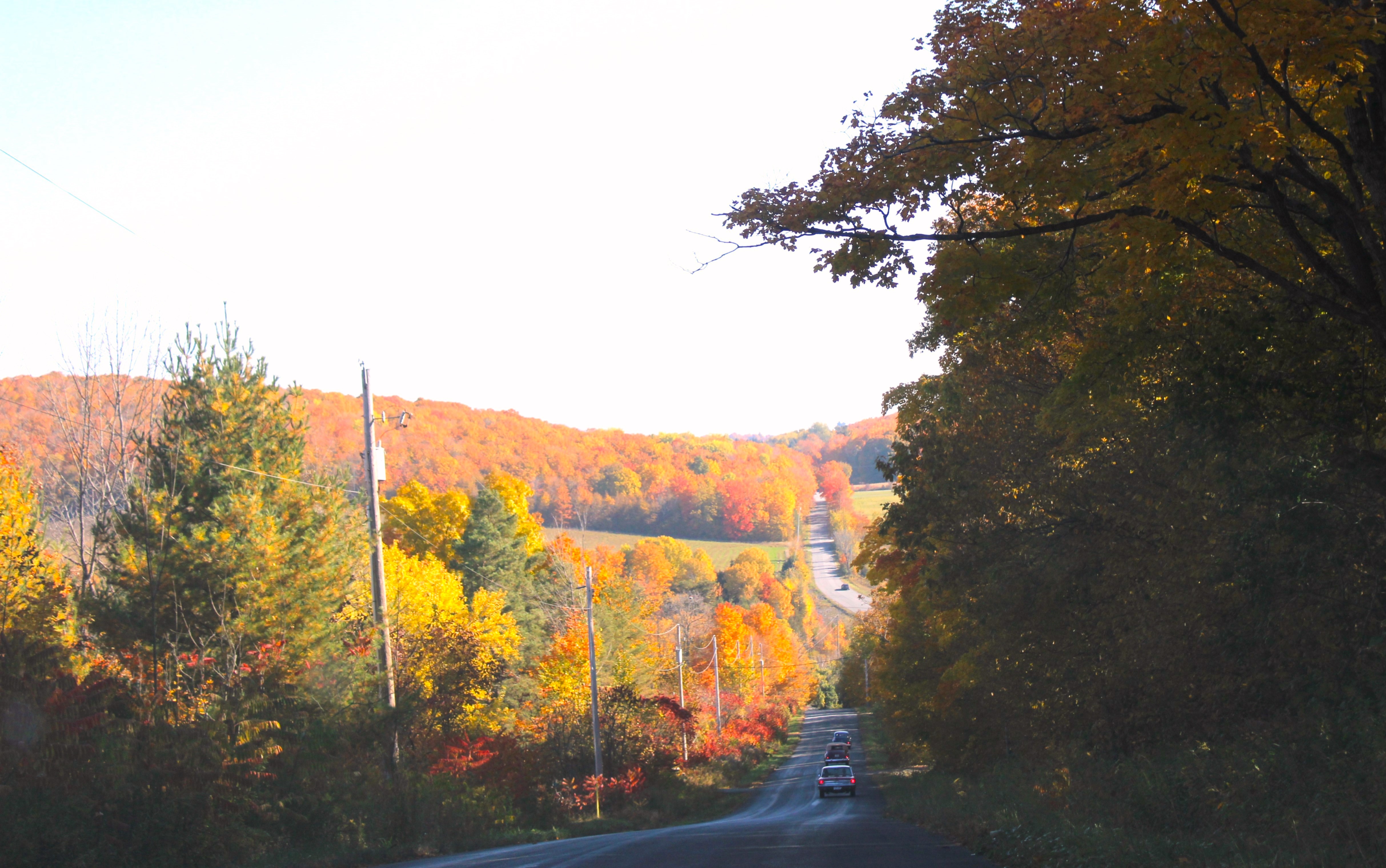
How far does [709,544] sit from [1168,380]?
149508 mm

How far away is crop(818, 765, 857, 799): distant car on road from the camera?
45125 mm

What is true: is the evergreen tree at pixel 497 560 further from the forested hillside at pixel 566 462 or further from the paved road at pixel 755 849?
the paved road at pixel 755 849

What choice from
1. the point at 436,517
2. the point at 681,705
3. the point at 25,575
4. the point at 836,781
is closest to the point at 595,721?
the point at 836,781

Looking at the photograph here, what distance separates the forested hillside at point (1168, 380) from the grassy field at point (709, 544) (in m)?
95.2

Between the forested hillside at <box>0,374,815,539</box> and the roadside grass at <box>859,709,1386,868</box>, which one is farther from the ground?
the forested hillside at <box>0,374,815,539</box>

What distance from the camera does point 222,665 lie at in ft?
79.6

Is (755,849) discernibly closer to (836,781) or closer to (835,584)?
(836,781)

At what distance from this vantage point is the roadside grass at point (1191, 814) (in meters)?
9.17

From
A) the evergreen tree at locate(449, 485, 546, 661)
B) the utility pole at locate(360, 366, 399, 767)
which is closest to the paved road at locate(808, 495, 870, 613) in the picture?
A: the evergreen tree at locate(449, 485, 546, 661)

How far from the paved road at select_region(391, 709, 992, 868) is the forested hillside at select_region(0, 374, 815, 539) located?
406 inches

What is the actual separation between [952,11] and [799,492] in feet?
595

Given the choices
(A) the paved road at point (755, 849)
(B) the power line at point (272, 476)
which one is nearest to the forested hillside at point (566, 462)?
(B) the power line at point (272, 476)

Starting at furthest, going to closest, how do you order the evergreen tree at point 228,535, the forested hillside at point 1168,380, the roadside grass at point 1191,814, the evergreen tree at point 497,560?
the evergreen tree at point 497,560
the evergreen tree at point 228,535
the roadside grass at point 1191,814
the forested hillside at point 1168,380

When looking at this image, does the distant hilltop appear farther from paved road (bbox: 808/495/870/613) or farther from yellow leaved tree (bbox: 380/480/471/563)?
paved road (bbox: 808/495/870/613)
